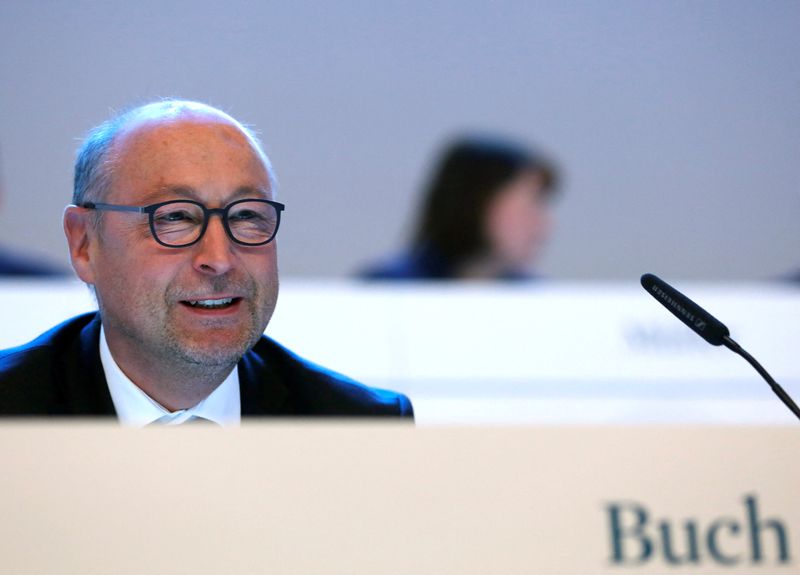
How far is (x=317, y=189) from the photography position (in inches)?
81.9

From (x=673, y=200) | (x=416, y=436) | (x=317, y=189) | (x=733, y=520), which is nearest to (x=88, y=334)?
(x=317, y=189)

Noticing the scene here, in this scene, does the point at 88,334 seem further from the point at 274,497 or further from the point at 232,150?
the point at 274,497

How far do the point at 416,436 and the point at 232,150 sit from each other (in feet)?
2.85

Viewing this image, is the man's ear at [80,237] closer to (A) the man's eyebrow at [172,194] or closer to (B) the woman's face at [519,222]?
(A) the man's eyebrow at [172,194]

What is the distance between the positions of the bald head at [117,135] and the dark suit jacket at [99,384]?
245mm

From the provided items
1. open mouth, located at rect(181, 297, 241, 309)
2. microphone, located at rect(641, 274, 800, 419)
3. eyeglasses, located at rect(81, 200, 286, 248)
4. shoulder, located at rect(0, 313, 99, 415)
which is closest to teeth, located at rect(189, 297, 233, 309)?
open mouth, located at rect(181, 297, 241, 309)

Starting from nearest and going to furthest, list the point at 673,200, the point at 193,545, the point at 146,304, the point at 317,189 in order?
the point at 193,545
the point at 146,304
the point at 317,189
the point at 673,200

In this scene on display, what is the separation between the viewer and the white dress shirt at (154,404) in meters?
1.72

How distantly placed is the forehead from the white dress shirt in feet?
0.95

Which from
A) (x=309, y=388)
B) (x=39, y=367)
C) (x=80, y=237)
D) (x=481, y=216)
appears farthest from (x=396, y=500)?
(x=481, y=216)

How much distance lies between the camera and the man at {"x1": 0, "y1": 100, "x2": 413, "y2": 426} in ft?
5.66

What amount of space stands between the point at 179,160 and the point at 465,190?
0.72 metres

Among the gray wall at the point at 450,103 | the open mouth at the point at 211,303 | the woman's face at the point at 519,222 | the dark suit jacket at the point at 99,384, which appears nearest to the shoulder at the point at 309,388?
the dark suit jacket at the point at 99,384

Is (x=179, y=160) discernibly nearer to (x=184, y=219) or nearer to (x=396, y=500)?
(x=184, y=219)
